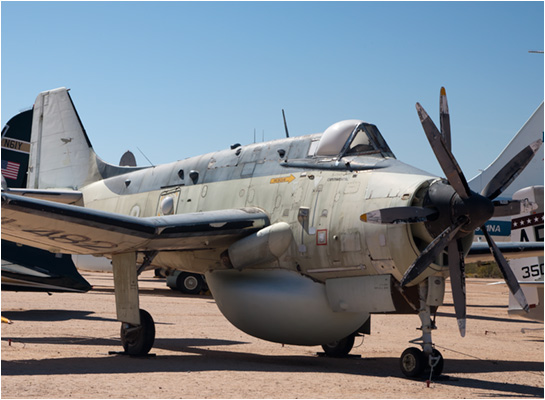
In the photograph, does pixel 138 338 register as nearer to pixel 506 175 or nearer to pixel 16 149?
pixel 506 175

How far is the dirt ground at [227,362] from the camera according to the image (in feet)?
32.7

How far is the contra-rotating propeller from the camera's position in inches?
434

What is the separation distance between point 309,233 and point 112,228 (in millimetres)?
3446

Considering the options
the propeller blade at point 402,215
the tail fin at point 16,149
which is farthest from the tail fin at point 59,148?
the propeller blade at point 402,215

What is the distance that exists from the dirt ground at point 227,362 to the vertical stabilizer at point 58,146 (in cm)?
398

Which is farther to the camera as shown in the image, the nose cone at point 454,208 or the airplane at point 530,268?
the airplane at point 530,268

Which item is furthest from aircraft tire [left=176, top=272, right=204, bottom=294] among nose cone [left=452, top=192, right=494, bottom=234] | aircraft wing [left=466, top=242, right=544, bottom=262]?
nose cone [left=452, top=192, right=494, bottom=234]

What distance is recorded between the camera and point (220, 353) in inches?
583

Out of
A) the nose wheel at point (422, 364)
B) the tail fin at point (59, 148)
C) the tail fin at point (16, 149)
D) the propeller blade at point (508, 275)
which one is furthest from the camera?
the tail fin at point (16, 149)

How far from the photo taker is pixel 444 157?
11.3 m

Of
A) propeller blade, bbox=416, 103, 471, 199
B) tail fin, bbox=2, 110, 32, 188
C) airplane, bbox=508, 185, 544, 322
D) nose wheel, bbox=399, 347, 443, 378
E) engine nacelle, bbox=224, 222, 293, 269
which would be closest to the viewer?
propeller blade, bbox=416, 103, 471, 199

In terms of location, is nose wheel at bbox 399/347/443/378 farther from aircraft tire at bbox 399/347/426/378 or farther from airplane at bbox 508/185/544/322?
airplane at bbox 508/185/544/322

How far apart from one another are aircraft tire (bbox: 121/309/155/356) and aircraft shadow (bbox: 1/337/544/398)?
0.75 feet

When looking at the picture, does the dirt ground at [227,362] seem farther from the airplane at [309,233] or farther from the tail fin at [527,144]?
the tail fin at [527,144]
